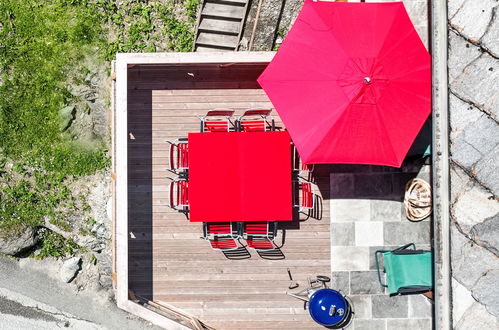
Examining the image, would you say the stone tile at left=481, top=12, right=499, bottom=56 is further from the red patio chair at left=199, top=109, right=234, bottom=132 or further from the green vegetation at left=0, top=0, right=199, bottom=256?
the green vegetation at left=0, top=0, right=199, bottom=256

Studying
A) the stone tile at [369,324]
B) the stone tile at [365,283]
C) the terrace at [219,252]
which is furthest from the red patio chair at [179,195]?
the stone tile at [369,324]

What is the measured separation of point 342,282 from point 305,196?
205 cm

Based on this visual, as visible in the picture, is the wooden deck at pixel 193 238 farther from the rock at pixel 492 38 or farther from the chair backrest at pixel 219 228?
the rock at pixel 492 38

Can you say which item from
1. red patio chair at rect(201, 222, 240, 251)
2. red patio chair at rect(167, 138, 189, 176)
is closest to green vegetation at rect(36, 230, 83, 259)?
red patio chair at rect(167, 138, 189, 176)

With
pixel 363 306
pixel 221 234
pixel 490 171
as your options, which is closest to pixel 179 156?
pixel 221 234

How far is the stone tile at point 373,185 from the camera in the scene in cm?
891

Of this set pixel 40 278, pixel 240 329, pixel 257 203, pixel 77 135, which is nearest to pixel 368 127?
pixel 257 203

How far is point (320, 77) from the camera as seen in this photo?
24.5 ft

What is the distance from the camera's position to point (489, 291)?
5.79 m

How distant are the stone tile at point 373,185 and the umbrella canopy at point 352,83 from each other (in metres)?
1.43

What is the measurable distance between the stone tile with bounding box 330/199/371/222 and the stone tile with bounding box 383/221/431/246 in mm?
535

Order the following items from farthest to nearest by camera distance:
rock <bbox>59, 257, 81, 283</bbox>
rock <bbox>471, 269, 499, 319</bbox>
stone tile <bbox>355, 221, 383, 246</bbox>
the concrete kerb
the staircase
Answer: rock <bbox>59, 257, 81, 283</bbox>, the staircase, stone tile <bbox>355, 221, 383, 246</bbox>, the concrete kerb, rock <bbox>471, 269, 499, 319</bbox>

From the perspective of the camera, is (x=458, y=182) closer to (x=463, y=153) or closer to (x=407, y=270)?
(x=463, y=153)

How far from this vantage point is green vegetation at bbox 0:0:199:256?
33.7 feet
